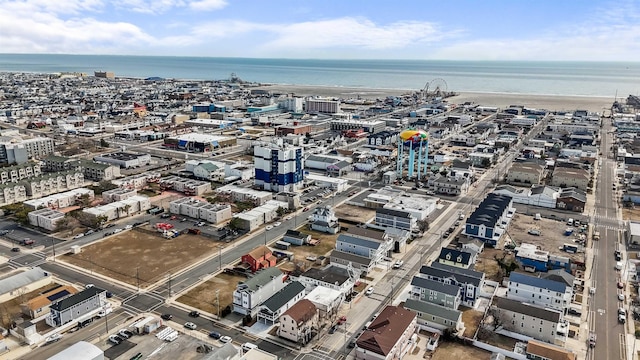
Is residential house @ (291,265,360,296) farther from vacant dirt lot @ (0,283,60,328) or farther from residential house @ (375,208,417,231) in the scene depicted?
vacant dirt lot @ (0,283,60,328)

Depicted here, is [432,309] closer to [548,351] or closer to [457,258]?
[548,351]

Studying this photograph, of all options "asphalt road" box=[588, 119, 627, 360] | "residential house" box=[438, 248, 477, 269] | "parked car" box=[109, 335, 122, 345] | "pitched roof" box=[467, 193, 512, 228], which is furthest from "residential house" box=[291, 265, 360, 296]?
"asphalt road" box=[588, 119, 627, 360]

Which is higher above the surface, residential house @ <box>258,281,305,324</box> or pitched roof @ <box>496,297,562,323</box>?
pitched roof @ <box>496,297,562,323</box>

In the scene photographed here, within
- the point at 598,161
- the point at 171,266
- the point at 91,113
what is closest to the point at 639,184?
the point at 598,161

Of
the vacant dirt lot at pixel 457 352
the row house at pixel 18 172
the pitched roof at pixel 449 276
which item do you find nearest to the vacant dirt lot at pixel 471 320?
the vacant dirt lot at pixel 457 352

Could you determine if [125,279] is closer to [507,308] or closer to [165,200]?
[165,200]

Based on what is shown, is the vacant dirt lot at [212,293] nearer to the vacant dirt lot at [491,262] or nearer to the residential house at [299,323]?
the residential house at [299,323]
